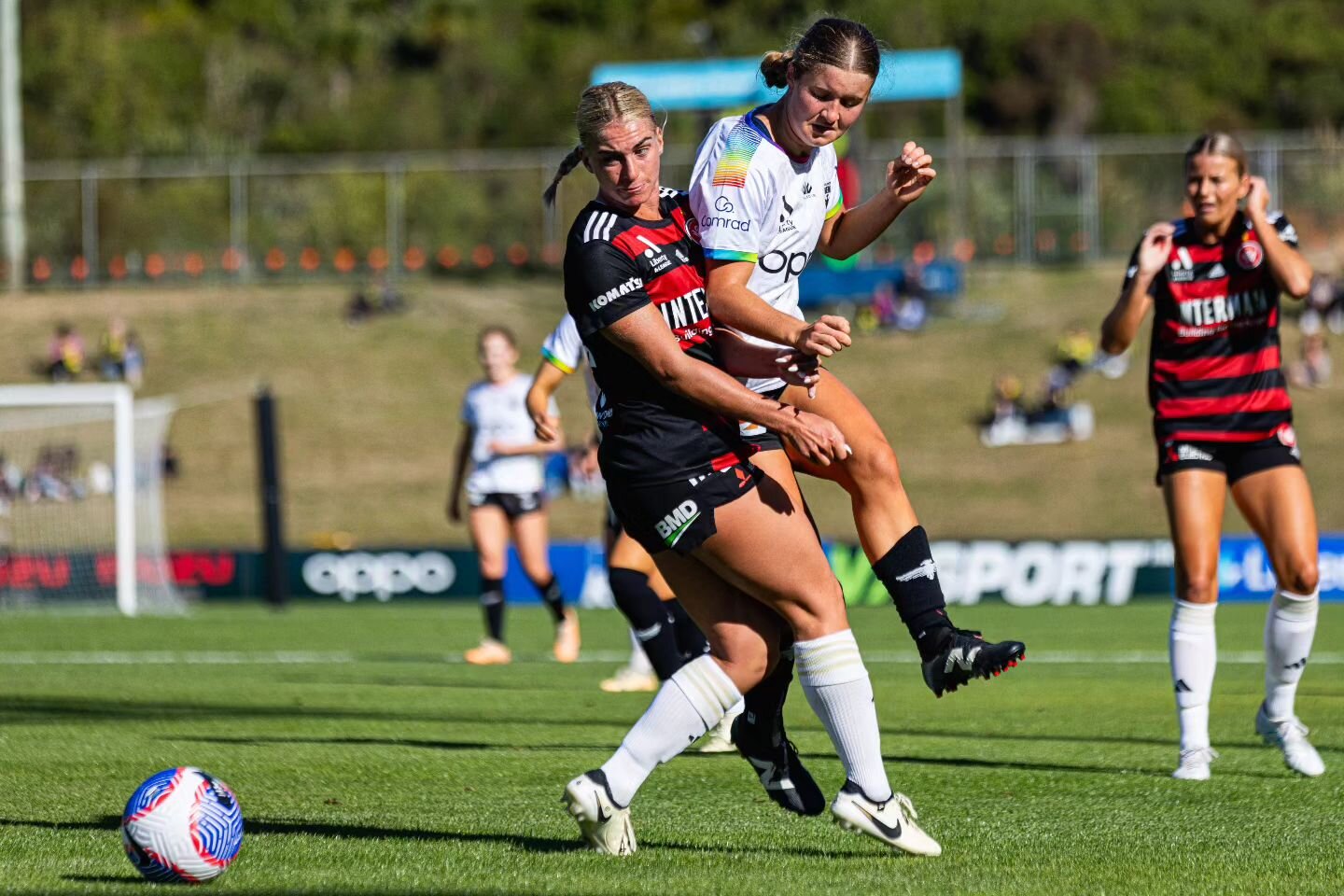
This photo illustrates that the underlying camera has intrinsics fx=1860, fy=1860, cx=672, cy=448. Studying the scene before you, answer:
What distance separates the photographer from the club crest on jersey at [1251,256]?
22.8ft

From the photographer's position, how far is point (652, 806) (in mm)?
6117

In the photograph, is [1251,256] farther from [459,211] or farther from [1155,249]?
[459,211]

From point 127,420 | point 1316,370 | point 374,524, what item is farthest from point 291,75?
point 127,420

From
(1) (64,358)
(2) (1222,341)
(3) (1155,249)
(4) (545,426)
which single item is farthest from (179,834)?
(1) (64,358)

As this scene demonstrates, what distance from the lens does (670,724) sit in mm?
5020

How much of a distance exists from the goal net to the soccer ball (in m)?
15.0

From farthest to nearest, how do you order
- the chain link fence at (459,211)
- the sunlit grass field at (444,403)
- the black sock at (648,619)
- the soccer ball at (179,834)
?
the chain link fence at (459,211) < the sunlit grass field at (444,403) < the black sock at (648,619) < the soccer ball at (179,834)

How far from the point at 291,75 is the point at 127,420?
146 feet

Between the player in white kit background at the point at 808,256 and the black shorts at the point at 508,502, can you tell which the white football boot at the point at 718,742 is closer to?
the player in white kit background at the point at 808,256

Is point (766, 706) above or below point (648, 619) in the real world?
above

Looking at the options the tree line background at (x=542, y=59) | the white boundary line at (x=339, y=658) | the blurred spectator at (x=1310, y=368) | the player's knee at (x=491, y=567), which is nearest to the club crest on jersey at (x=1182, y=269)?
the white boundary line at (x=339, y=658)

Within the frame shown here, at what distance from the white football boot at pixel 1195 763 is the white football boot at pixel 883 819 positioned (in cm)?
204

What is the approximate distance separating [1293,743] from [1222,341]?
59.6 inches

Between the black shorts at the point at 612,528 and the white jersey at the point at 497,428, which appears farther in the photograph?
the white jersey at the point at 497,428
